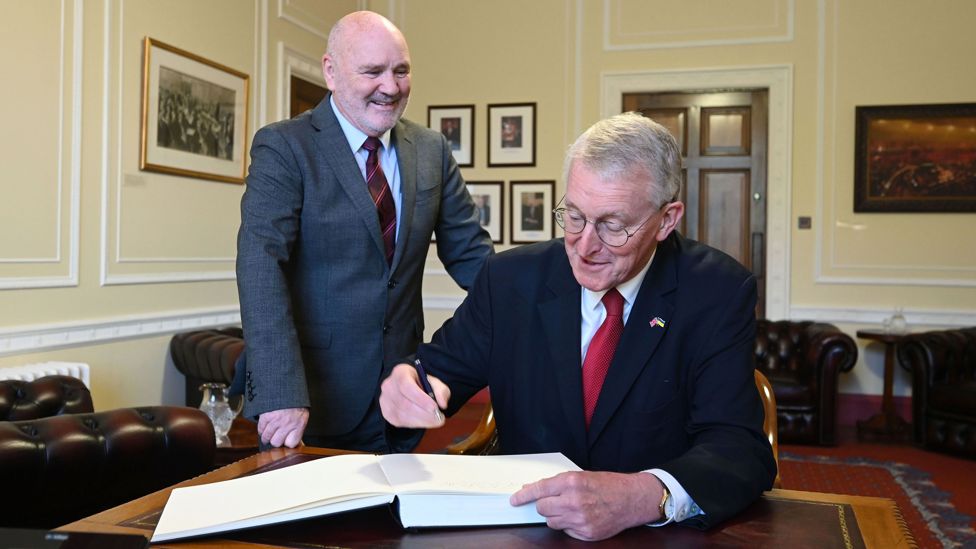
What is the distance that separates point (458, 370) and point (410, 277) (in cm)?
53

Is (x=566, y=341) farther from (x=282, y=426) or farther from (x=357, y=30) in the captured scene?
(x=357, y=30)

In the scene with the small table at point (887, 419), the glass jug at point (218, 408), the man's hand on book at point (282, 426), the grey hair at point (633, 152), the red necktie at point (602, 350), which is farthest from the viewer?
the small table at point (887, 419)

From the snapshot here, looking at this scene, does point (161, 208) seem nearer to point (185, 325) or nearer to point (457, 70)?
point (185, 325)

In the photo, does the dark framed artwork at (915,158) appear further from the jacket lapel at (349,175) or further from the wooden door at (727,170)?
the jacket lapel at (349,175)

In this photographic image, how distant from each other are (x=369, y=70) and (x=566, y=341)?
3.11 ft

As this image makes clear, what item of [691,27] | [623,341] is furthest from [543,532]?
[691,27]

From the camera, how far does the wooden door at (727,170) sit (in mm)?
7422

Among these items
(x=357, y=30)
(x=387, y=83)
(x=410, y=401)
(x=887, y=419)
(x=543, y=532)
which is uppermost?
(x=357, y=30)

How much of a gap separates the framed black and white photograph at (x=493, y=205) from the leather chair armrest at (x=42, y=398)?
466 centimetres

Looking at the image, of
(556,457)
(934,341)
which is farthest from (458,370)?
(934,341)

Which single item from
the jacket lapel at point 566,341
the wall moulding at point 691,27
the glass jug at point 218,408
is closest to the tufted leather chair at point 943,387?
the wall moulding at point 691,27

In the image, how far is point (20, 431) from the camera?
1.98 meters

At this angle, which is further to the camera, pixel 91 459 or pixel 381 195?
pixel 381 195

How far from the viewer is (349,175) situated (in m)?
2.31
